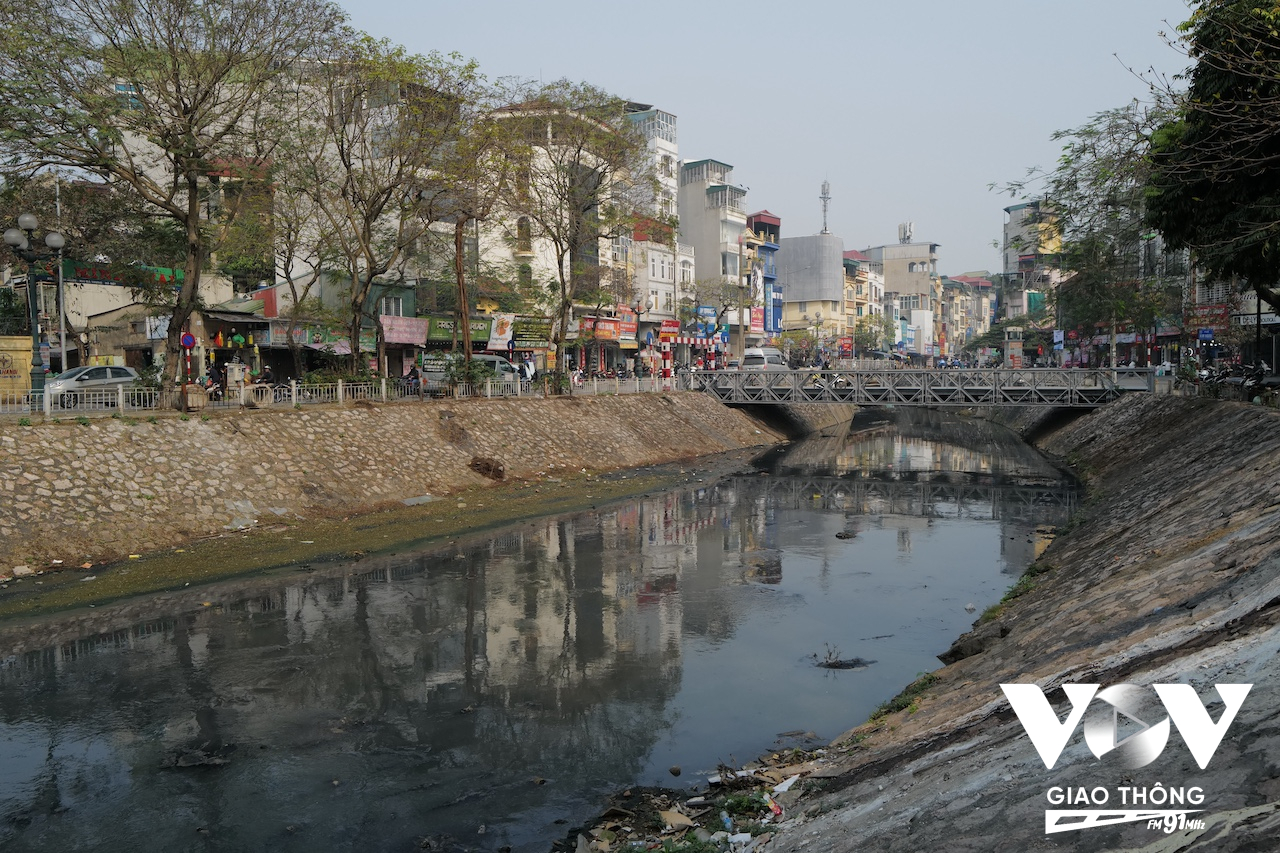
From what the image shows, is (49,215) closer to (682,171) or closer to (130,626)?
(130,626)

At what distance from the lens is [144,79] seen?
24531 millimetres

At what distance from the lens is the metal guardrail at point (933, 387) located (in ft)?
152

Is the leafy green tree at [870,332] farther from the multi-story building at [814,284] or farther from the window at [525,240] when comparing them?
the window at [525,240]

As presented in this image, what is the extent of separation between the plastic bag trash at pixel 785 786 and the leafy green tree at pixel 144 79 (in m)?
23.2

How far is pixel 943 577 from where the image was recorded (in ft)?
72.5

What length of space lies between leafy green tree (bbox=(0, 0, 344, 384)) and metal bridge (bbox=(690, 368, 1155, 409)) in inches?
1287

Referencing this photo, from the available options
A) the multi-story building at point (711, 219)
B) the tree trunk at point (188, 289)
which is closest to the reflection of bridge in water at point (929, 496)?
the tree trunk at point (188, 289)

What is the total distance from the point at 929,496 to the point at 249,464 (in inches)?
979

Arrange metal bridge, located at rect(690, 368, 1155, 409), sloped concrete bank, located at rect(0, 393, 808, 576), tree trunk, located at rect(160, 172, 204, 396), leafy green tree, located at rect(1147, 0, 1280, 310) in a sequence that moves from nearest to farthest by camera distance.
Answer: leafy green tree, located at rect(1147, 0, 1280, 310), sloped concrete bank, located at rect(0, 393, 808, 576), tree trunk, located at rect(160, 172, 204, 396), metal bridge, located at rect(690, 368, 1155, 409)

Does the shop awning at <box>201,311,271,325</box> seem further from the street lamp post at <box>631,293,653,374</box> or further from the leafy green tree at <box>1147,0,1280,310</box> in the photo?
the leafy green tree at <box>1147,0,1280,310</box>

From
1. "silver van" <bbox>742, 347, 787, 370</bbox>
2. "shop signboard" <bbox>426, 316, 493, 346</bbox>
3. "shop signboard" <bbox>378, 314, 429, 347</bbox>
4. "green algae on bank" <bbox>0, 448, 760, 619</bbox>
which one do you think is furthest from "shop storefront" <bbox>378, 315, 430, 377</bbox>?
"silver van" <bbox>742, 347, 787, 370</bbox>

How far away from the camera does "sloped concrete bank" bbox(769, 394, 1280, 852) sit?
6551mm

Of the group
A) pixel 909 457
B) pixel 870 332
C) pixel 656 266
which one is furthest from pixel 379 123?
pixel 870 332

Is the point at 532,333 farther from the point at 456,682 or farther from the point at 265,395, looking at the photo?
the point at 456,682
